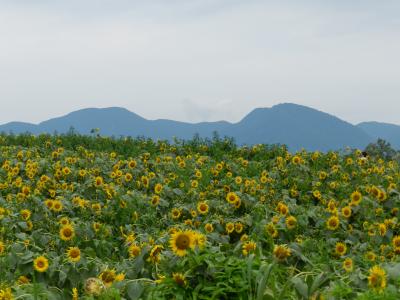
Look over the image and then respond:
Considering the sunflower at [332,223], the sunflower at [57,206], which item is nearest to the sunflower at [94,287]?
the sunflower at [332,223]

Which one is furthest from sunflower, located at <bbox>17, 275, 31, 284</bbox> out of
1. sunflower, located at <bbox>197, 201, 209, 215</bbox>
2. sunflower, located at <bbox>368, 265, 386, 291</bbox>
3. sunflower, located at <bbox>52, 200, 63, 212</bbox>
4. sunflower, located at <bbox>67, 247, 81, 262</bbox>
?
sunflower, located at <bbox>197, 201, 209, 215</bbox>

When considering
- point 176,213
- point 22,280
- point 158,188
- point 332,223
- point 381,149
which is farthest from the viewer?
point 381,149

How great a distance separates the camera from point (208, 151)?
14.8 meters

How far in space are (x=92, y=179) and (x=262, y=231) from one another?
13.2 feet

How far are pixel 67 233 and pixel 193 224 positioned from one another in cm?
184

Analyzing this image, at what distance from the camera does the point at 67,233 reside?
6.07m

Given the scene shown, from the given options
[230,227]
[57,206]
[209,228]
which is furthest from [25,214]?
[230,227]

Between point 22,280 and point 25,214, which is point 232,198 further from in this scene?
point 22,280

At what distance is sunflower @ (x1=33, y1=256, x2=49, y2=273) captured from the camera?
4245mm

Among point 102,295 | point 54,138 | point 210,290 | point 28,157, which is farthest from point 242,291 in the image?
point 54,138

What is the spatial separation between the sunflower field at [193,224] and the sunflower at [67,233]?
0.02 m

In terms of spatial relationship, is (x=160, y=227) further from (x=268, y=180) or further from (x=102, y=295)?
(x=102, y=295)

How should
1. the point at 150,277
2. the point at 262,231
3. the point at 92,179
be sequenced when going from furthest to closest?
the point at 92,179
the point at 262,231
the point at 150,277

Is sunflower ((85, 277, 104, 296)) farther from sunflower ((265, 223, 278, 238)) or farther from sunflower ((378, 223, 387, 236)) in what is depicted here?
sunflower ((378, 223, 387, 236))
